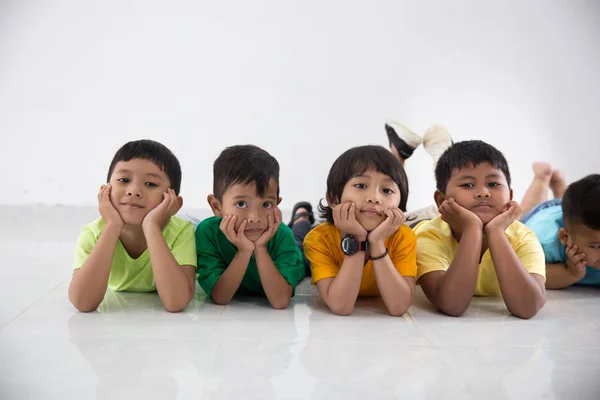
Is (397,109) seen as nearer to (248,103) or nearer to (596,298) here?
(248,103)

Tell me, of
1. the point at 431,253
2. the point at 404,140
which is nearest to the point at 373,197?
the point at 431,253

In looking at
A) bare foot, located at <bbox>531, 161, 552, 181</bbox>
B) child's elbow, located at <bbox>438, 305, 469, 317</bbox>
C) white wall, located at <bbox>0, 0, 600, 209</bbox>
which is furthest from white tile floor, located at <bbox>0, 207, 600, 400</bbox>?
white wall, located at <bbox>0, 0, 600, 209</bbox>

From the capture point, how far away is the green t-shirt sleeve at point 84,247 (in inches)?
58.2

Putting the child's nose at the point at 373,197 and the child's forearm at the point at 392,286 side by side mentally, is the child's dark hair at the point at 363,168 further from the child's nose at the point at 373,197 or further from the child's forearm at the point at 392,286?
the child's forearm at the point at 392,286

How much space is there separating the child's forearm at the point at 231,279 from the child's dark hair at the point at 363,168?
11.2 inches

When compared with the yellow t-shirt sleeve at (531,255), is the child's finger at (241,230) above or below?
above

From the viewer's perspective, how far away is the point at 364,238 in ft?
4.71

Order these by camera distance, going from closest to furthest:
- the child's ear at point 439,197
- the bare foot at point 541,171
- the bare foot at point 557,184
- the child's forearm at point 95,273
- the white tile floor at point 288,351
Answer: the white tile floor at point 288,351 < the child's forearm at point 95,273 < the child's ear at point 439,197 < the bare foot at point 541,171 < the bare foot at point 557,184

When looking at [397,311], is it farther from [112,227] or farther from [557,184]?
[557,184]

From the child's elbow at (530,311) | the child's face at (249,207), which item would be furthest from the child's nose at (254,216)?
the child's elbow at (530,311)

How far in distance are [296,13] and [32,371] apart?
3.27 metres

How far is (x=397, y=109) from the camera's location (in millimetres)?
3955

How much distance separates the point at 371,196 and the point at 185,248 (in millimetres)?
484

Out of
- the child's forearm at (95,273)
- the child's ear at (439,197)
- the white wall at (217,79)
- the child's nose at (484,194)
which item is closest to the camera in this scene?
the child's forearm at (95,273)
